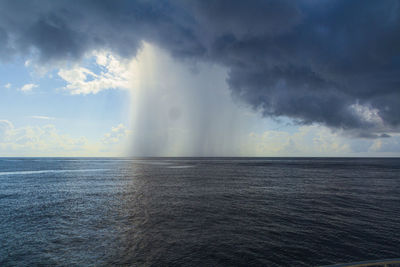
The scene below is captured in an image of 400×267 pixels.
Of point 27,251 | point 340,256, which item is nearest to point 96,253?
point 27,251

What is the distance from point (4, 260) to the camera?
17891 mm

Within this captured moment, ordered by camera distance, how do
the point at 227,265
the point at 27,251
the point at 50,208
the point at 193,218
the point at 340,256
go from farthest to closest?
the point at 50,208, the point at 193,218, the point at 27,251, the point at 340,256, the point at 227,265

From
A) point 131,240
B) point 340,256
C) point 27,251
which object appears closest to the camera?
point 340,256

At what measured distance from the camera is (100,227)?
26.0 metres

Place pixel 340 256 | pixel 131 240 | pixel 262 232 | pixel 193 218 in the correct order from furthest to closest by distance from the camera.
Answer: pixel 193 218 → pixel 262 232 → pixel 131 240 → pixel 340 256

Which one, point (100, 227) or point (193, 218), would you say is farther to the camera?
point (193, 218)

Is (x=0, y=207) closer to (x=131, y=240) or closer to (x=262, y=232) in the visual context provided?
(x=131, y=240)

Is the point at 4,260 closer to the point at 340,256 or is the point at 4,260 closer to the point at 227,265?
the point at 227,265

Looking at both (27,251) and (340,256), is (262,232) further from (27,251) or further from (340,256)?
(27,251)

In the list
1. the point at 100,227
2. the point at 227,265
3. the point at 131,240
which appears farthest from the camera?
the point at 100,227

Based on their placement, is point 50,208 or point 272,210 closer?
point 272,210

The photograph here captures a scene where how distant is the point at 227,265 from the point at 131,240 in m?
11.1

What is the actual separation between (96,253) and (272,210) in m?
25.9

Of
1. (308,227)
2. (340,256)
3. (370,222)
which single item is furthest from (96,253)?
(370,222)
